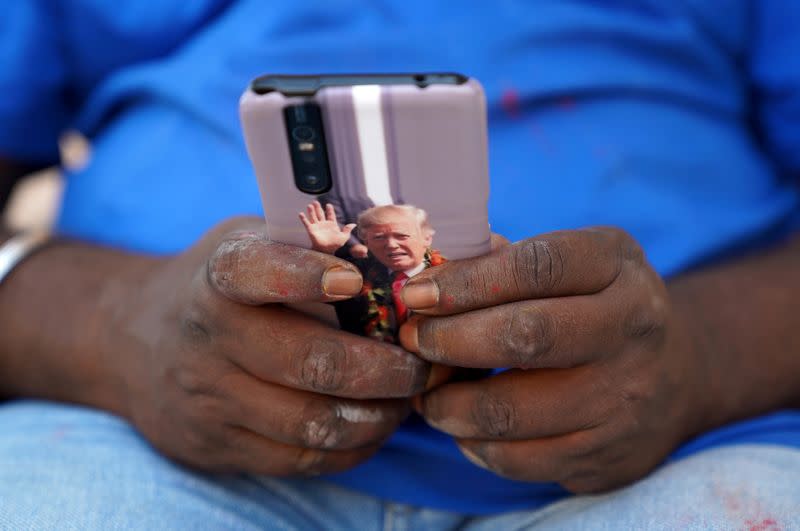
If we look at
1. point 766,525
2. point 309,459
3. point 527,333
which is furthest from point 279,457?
point 766,525

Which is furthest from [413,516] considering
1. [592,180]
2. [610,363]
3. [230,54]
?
[230,54]

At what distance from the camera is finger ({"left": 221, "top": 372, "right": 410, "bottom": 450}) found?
52 cm

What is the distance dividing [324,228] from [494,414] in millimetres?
186

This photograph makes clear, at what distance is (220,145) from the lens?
744 mm

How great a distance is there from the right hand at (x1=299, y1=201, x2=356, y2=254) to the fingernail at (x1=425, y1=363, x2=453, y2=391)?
0.13 meters

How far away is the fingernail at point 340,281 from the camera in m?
0.46

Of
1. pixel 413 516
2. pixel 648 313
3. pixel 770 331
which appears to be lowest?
pixel 413 516

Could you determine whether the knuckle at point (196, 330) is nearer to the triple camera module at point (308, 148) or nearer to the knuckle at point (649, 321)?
the triple camera module at point (308, 148)

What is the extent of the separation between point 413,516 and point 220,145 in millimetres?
433

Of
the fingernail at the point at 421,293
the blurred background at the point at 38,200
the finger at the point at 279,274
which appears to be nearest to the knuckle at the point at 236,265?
the finger at the point at 279,274

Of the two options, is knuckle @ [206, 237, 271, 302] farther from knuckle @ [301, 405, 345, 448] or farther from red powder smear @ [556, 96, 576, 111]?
red powder smear @ [556, 96, 576, 111]

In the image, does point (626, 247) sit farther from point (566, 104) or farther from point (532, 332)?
point (566, 104)

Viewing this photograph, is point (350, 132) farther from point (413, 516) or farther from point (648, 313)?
point (413, 516)

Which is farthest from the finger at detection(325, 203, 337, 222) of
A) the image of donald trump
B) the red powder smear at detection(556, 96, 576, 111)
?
the red powder smear at detection(556, 96, 576, 111)
